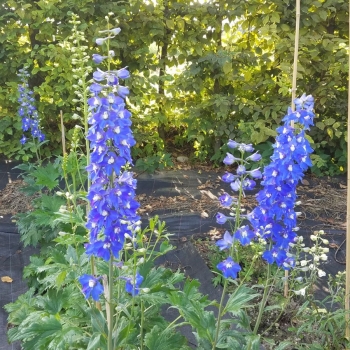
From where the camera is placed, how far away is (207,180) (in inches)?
219

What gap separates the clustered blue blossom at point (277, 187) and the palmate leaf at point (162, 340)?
0.40m

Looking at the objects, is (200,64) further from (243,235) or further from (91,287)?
(91,287)

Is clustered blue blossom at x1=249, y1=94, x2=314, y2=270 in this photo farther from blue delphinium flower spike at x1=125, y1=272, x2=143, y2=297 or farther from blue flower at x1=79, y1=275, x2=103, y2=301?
Result: blue flower at x1=79, y1=275, x2=103, y2=301

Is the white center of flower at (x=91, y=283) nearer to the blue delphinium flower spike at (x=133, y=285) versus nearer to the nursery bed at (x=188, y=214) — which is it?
the blue delphinium flower spike at (x=133, y=285)

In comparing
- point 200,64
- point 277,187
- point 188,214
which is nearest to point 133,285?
point 277,187

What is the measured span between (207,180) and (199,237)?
A: 60.6 inches

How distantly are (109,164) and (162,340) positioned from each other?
847mm

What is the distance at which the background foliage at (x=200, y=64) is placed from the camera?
5.29 m

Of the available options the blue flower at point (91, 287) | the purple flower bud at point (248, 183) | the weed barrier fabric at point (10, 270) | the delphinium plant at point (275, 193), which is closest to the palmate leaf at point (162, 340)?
the delphinium plant at point (275, 193)

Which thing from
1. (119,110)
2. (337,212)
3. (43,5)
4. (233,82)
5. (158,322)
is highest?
(43,5)

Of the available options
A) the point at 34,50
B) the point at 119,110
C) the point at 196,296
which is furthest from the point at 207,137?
the point at 119,110

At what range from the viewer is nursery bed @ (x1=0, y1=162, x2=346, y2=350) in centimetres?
355

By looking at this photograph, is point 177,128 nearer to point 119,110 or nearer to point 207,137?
point 207,137

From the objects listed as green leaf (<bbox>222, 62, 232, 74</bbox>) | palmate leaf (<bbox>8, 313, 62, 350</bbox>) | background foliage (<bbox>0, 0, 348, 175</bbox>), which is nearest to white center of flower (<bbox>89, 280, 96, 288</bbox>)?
palmate leaf (<bbox>8, 313, 62, 350</bbox>)
